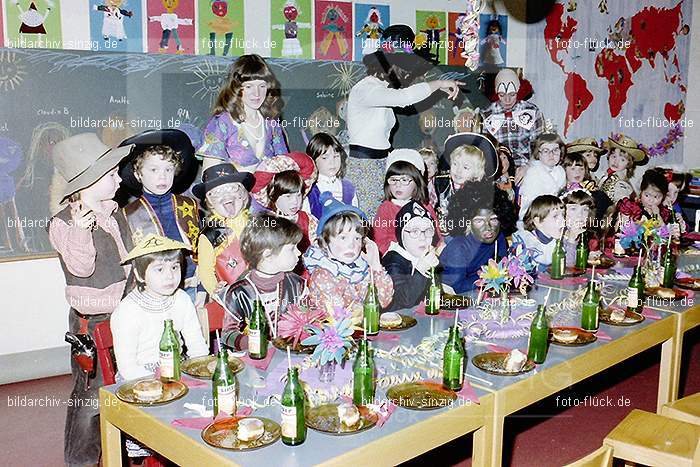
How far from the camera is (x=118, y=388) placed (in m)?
2.38

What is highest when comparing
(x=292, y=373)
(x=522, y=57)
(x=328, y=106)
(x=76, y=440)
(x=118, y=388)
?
(x=522, y=57)

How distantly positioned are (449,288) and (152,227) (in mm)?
1594

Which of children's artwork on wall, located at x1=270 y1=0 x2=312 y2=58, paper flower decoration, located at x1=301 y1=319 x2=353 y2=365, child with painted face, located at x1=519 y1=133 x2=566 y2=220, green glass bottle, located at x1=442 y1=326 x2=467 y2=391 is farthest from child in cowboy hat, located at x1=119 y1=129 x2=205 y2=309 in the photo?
child with painted face, located at x1=519 y1=133 x2=566 y2=220

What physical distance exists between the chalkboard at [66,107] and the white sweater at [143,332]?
71.9 inches

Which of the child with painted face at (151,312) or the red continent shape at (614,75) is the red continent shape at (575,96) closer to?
the red continent shape at (614,75)

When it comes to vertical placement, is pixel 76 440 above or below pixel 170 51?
below

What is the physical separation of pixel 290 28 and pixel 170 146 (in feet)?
4.93

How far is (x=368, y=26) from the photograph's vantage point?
5715 mm

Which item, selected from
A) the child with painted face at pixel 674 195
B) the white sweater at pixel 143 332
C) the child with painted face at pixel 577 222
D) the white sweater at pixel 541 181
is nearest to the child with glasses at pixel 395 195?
the child with painted face at pixel 577 222

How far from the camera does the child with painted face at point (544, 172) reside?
5.27m

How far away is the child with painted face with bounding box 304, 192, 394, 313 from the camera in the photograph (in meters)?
3.44

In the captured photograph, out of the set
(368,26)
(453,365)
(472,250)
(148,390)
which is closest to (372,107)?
(368,26)

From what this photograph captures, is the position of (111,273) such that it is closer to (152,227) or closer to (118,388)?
(152,227)

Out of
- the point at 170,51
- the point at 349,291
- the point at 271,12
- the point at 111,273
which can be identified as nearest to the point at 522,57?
the point at 271,12
